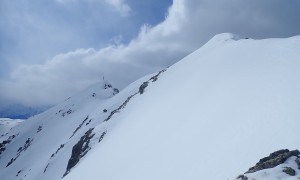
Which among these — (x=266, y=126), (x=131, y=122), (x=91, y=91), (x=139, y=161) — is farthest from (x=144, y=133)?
(x=91, y=91)

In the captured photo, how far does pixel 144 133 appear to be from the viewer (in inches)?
1668

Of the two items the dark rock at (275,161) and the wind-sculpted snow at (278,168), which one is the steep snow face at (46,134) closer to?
the dark rock at (275,161)

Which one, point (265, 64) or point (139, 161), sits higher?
point (265, 64)

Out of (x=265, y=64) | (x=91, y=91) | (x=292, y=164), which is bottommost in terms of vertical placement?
(x=292, y=164)

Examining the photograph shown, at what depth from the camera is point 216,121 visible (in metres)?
30.4

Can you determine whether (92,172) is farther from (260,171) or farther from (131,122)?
(260,171)

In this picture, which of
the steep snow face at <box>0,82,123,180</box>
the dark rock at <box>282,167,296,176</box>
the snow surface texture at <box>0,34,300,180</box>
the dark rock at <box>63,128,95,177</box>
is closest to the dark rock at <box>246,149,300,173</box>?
the dark rock at <box>282,167,296,176</box>

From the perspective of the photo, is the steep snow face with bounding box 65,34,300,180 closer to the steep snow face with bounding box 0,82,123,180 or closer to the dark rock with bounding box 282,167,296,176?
the dark rock with bounding box 282,167,296,176

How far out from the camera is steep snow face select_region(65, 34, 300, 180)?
77.0ft

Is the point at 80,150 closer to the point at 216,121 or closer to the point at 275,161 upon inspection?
the point at 216,121

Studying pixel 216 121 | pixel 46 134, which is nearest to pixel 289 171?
pixel 216 121

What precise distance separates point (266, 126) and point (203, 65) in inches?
1189

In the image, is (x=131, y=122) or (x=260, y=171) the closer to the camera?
(x=260, y=171)

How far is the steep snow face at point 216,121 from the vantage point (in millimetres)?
23469
